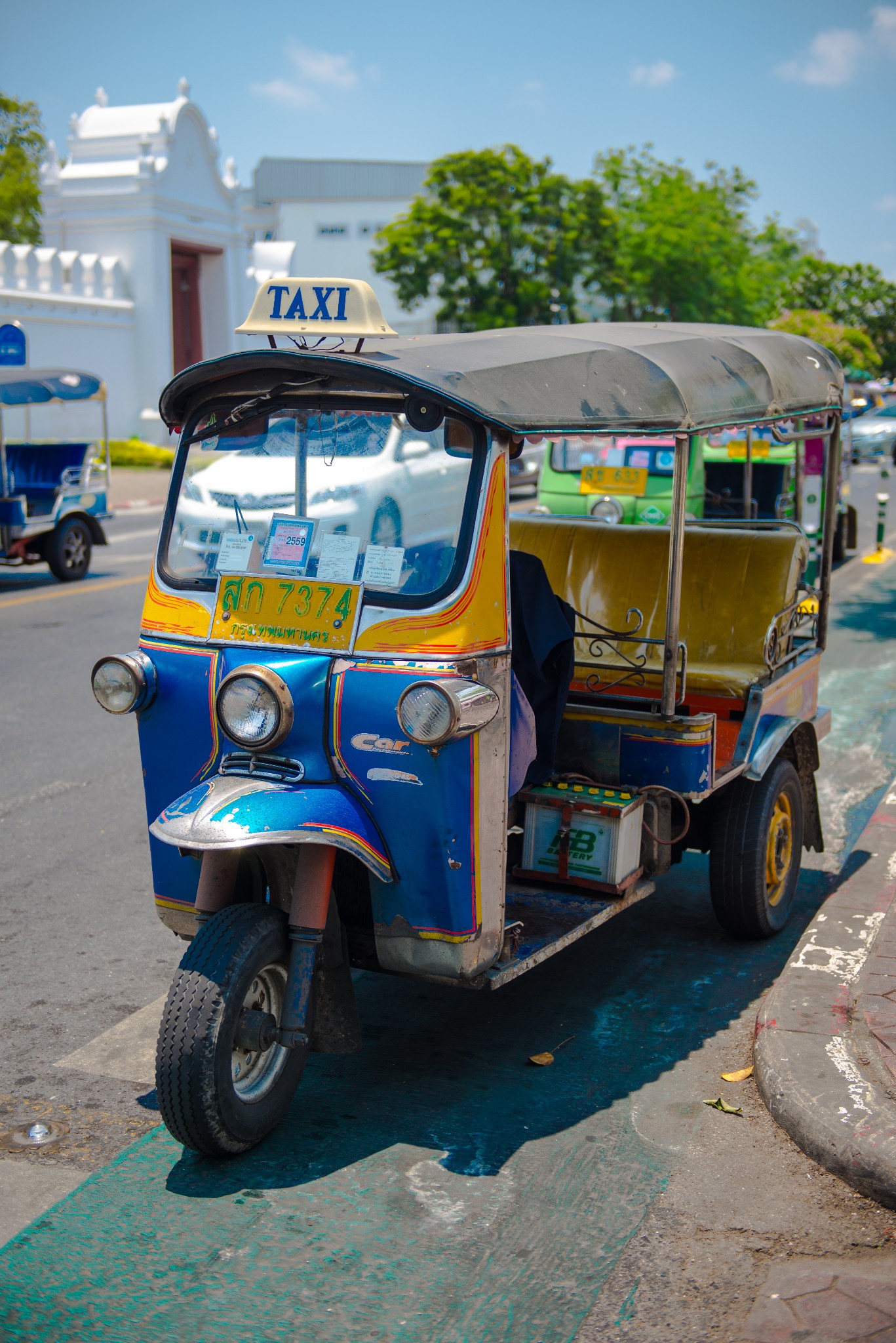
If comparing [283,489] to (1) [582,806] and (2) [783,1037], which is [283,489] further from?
(2) [783,1037]

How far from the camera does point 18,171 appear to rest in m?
44.4

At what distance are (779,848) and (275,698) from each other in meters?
2.69

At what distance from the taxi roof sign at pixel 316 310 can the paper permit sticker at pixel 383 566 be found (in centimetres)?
64

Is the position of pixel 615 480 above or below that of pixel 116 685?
above

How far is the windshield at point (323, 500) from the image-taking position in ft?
12.3

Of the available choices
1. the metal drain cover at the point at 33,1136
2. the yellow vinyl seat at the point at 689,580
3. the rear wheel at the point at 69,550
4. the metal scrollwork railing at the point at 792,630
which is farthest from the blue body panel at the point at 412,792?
the rear wheel at the point at 69,550

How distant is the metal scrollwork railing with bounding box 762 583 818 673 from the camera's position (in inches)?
216

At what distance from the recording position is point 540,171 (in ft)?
125

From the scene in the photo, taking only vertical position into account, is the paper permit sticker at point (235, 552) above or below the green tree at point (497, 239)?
below

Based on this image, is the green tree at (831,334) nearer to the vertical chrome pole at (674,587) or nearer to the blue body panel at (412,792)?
the vertical chrome pole at (674,587)

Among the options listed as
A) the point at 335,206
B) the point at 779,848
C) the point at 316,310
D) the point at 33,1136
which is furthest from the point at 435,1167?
the point at 335,206

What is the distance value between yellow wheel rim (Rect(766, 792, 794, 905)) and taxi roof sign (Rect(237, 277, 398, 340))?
268 centimetres

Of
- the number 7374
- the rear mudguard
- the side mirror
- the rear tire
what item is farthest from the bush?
the rear mudguard

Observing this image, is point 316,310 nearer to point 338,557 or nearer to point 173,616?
point 338,557
